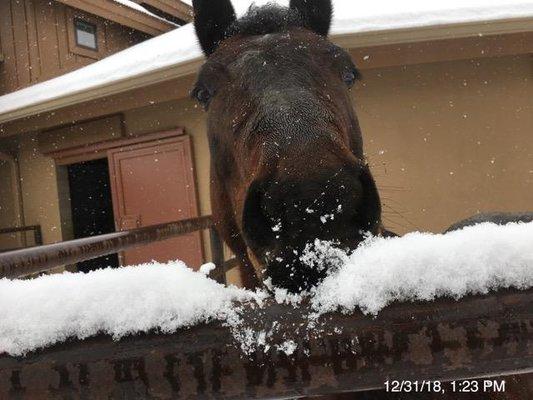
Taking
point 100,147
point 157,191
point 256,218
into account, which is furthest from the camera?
point 100,147

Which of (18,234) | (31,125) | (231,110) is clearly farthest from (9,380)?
(18,234)

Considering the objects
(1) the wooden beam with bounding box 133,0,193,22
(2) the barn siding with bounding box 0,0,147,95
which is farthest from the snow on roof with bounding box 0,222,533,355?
(1) the wooden beam with bounding box 133,0,193,22

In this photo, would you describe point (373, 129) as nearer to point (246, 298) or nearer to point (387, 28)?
point (387, 28)

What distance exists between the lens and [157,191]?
24.8 ft

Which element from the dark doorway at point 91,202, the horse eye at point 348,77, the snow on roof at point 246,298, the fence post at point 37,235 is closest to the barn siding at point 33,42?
the dark doorway at point 91,202

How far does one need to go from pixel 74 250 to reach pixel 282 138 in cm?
123

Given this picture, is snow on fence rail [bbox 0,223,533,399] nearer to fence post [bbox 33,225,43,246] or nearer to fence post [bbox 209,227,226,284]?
fence post [bbox 209,227,226,284]

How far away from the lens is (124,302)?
62cm

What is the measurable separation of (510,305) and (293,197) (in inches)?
28.0

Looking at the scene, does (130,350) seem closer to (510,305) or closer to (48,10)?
(510,305)

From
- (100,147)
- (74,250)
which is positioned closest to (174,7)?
(100,147)

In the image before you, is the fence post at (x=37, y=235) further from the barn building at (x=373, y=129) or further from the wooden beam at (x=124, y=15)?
the wooden beam at (x=124, y=15)

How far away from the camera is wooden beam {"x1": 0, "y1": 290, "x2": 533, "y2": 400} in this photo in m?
0.55

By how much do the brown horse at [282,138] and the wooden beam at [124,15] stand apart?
8.05 meters
